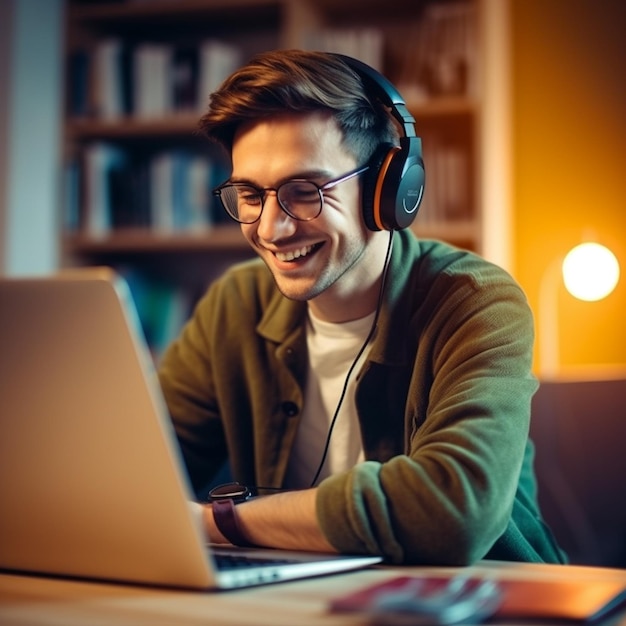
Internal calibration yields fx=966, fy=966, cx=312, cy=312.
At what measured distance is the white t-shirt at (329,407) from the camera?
1.46 m

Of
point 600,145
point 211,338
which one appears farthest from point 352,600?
point 600,145

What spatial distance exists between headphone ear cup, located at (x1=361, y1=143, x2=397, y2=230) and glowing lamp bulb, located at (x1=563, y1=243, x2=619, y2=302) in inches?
56.6

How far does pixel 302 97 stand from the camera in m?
1.36

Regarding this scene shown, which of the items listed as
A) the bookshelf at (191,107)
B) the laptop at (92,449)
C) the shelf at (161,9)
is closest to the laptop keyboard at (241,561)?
the laptop at (92,449)

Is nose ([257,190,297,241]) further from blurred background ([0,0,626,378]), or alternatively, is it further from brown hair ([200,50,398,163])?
blurred background ([0,0,626,378])

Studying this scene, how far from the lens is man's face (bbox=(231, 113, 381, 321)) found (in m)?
1.35

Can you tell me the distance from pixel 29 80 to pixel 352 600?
3.06 metres

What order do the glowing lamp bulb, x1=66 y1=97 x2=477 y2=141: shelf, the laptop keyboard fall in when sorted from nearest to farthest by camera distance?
the laptop keyboard < the glowing lamp bulb < x1=66 y1=97 x2=477 y2=141: shelf

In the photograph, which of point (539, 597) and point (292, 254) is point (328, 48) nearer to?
point (292, 254)

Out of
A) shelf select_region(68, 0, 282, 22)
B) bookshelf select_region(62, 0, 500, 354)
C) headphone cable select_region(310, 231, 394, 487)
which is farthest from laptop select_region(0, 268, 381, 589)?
shelf select_region(68, 0, 282, 22)

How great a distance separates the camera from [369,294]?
4.88 feet

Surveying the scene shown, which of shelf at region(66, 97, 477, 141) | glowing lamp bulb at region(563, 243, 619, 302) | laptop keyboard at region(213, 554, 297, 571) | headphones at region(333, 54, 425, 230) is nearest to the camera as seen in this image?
laptop keyboard at region(213, 554, 297, 571)

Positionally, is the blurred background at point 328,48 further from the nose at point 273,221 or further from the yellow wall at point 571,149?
the nose at point 273,221

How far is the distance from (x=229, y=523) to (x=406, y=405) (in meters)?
0.37
